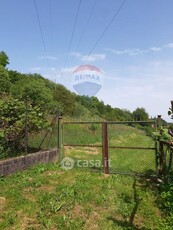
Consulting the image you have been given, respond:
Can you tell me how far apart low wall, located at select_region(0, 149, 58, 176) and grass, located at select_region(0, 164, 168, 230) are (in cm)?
23

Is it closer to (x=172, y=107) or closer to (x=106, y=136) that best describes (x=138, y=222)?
(x=172, y=107)

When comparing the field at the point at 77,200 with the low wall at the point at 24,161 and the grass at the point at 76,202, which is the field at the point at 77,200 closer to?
the grass at the point at 76,202

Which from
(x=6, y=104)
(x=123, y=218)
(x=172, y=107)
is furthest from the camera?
(x=6, y=104)

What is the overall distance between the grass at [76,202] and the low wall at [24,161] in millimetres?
228

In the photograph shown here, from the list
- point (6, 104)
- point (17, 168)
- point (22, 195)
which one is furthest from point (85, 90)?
point (22, 195)

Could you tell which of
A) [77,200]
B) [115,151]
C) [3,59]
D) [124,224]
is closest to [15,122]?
[77,200]

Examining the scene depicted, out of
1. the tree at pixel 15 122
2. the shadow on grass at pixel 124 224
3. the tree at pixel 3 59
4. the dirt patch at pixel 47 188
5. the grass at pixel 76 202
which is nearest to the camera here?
the shadow on grass at pixel 124 224

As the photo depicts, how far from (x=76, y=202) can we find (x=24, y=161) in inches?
116

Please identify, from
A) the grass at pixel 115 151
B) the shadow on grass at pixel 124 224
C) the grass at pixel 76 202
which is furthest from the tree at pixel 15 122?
the shadow on grass at pixel 124 224

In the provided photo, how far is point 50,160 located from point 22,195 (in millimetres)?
3406

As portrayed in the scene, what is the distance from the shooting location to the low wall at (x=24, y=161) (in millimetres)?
6793

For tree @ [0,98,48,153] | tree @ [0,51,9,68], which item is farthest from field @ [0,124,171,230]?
tree @ [0,51,9,68]

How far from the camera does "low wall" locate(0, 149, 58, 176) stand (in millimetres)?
6793

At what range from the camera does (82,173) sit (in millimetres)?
7820
